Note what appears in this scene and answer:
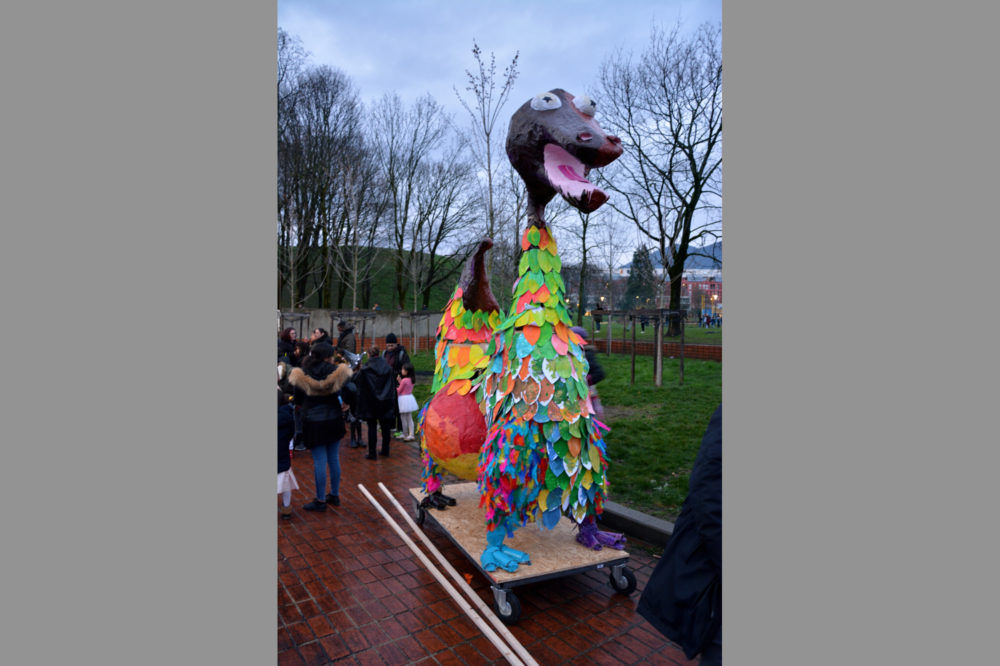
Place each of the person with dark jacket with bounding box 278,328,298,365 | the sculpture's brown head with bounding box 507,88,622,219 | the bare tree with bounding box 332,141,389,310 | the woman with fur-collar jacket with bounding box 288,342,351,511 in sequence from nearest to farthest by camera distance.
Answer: the sculpture's brown head with bounding box 507,88,622,219, the woman with fur-collar jacket with bounding box 288,342,351,511, the person with dark jacket with bounding box 278,328,298,365, the bare tree with bounding box 332,141,389,310

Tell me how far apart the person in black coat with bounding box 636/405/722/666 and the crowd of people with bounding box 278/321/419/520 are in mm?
3707

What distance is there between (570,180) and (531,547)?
237cm

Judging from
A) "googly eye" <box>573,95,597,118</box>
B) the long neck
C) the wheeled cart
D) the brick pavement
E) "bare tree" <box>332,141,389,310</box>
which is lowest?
the brick pavement

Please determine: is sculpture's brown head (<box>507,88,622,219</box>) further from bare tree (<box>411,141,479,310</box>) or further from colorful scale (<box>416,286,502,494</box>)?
bare tree (<box>411,141,479,310</box>)

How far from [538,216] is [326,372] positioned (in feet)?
8.53

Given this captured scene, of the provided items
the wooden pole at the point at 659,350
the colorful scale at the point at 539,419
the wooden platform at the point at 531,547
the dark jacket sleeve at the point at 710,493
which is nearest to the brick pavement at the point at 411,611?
the wooden platform at the point at 531,547

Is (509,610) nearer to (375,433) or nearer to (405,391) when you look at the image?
(375,433)

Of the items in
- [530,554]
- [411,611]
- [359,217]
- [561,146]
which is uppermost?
[359,217]

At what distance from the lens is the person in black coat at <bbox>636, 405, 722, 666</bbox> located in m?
1.61

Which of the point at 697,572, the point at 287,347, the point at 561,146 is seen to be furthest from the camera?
the point at 287,347

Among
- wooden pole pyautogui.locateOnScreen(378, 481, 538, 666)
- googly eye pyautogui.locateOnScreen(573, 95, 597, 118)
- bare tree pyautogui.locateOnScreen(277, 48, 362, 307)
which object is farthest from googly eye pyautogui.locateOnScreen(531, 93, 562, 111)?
bare tree pyautogui.locateOnScreen(277, 48, 362, 307)

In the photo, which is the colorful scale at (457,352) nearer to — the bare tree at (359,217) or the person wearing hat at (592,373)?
the person wearing hat at (592,373)

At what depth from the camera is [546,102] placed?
10.7ft

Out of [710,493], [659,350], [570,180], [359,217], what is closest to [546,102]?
[570,180]
